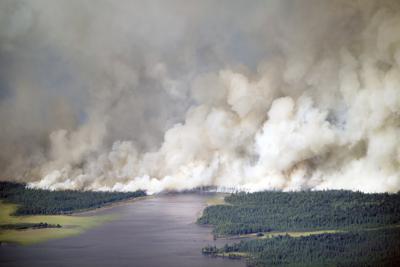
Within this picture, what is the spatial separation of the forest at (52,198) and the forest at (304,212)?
13.4 ft

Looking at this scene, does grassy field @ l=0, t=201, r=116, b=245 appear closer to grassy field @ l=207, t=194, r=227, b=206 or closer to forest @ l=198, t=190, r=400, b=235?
grassy field @ l=207, t=194, r=227, b=206

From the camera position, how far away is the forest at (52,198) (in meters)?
25.9

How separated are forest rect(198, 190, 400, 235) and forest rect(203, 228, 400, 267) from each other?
45.3 inches

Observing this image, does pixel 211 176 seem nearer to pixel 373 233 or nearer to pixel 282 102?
pixel 282 102

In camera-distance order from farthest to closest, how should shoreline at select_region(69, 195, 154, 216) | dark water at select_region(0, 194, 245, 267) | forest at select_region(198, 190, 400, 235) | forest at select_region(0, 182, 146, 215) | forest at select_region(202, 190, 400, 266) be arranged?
1. shoreline at select_region(69, 195, 154, 216)
2. forest at select_region(0, 182, 146, 215)
3. forest at select_region(198, 190, 400, 235)
4. dark water at select_region(0, 194, 245, 267)
5. forest at select_region(202, 190, 400, 266)

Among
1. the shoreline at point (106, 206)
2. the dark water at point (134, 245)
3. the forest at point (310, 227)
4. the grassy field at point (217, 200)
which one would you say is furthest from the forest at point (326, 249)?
the shoreline at point (106, 206)

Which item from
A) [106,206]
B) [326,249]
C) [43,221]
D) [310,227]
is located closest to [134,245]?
[43,221]

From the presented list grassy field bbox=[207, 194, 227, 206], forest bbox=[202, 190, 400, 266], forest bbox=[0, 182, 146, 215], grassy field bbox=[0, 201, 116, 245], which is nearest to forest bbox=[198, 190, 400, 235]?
forest bbox=[202, 190, 400, 266]

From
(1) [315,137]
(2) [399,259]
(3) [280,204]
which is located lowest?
(2) [399,259]

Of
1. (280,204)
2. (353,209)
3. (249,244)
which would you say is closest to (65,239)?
(249,244)

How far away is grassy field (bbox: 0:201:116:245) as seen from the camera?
23.0 m

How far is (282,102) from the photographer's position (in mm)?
28188

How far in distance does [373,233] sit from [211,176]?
355 inches

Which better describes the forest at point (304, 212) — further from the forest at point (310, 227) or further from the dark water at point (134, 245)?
the dark water at point (134, 245)
